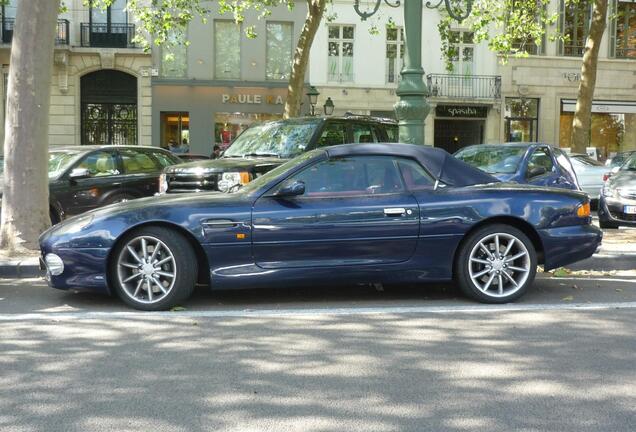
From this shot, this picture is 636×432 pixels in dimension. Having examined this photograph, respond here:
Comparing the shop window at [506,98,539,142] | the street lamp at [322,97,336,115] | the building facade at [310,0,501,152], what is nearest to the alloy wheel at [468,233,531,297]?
the street lamp at [322,97,336,115]

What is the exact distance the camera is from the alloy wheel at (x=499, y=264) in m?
6.54

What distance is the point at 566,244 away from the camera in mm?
6703

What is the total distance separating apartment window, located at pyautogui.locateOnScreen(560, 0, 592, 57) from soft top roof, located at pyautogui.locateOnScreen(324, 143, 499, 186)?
87.8 feet

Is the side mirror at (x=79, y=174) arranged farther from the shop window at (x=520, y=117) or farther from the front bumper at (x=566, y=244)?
the shop window at (x=520, y=117)

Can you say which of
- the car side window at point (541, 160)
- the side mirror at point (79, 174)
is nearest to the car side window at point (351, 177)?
the car side window at point (541, 160)

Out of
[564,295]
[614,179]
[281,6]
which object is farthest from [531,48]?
[564,295]

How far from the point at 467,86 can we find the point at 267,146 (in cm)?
2219

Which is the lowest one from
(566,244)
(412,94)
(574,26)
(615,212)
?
(566,244)

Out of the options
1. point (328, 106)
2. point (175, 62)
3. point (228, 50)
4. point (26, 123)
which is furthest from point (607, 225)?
point (175, 62)

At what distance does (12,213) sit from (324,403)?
266 inches

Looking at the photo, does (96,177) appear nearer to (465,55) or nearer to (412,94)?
(412,94)

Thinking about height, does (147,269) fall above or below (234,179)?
below

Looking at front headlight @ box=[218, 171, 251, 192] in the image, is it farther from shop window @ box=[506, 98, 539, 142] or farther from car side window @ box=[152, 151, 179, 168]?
shop window @ box=[506, 98, 539, 142]

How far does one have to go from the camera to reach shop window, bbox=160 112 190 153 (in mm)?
30125
